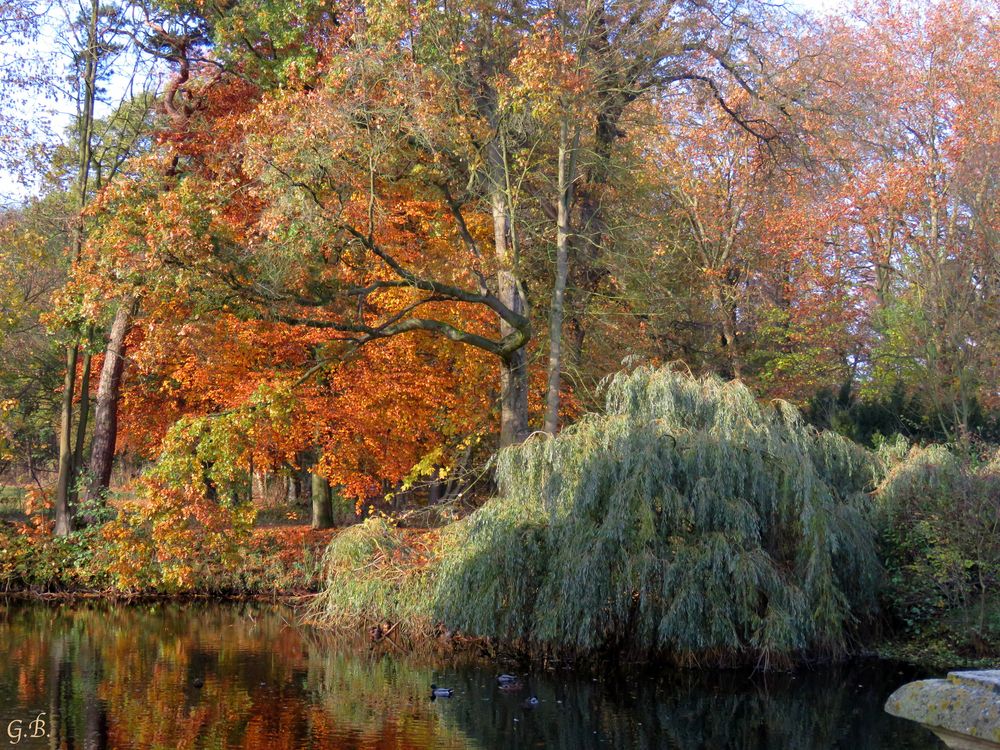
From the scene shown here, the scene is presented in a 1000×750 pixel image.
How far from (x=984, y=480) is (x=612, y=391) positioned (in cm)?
495

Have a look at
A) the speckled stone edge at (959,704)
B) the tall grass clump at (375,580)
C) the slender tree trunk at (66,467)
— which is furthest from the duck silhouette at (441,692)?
the slender tree trunk at (66,467)

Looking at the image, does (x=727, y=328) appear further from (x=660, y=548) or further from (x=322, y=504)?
(x=660, y=548)

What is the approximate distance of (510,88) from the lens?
1496 centimetres

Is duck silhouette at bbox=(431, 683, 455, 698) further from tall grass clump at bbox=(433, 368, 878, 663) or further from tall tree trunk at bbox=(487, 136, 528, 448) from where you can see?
tall tree trunk at bbox=(487, 136, 528, 448)

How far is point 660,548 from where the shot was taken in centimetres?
1162

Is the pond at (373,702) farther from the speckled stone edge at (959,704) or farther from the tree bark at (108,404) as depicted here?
the tree bark at (108,404)

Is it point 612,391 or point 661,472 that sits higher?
point 612,391

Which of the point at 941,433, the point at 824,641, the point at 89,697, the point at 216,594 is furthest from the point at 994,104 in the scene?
the point at 89,697

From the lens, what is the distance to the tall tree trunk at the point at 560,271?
16031mm

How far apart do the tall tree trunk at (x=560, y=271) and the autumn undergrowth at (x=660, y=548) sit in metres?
2.72

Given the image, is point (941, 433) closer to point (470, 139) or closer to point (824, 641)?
point (824, 641)

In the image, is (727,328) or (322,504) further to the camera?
(727,328)

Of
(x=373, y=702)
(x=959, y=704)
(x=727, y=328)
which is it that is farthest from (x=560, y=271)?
(x=959, y=704)

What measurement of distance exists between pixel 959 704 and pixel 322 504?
50.3 feet
